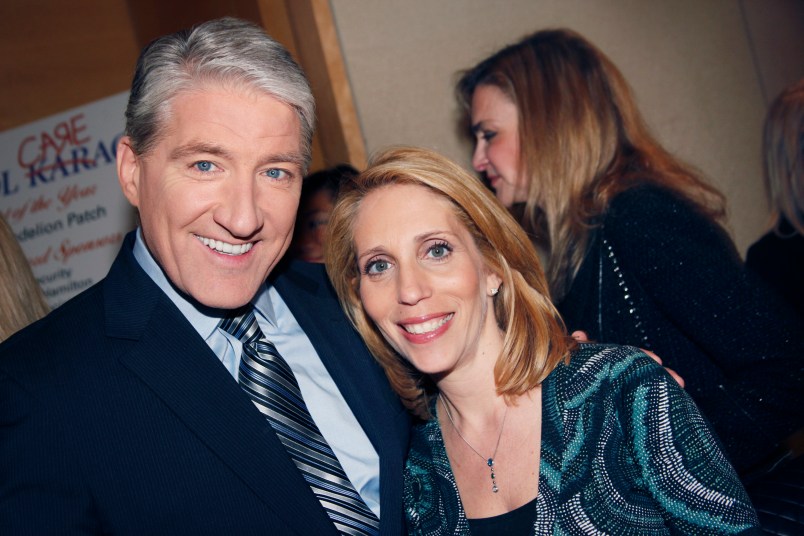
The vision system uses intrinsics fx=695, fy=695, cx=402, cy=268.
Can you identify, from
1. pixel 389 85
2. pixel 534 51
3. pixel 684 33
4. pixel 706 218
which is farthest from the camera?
pixel 684 33

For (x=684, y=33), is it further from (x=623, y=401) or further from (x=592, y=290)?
(x=623, y=401)

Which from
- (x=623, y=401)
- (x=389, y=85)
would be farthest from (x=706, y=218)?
(x=389, y=85)

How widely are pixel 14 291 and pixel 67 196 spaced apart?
1525mm

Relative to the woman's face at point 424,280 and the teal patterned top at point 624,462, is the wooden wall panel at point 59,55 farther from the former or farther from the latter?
the teal patterned top at point 624,462

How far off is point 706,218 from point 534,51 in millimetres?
937

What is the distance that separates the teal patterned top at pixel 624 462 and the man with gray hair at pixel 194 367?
0.42 meters

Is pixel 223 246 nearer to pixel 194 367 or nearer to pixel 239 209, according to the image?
pixel 239 209

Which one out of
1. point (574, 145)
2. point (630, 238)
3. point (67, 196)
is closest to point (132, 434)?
point (630, 238)

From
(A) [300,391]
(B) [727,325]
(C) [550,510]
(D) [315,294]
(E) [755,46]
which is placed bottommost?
(C) [550,510]

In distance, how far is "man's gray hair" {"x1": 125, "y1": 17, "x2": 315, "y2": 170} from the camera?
1.65 meters

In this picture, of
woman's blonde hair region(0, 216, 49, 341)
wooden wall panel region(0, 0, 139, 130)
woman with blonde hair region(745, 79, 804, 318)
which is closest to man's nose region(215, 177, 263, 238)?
woman's blonde hair region(0, 216, 49, 341)

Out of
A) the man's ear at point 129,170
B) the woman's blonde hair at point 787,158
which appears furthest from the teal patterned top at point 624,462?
the woman's blonde hair at point 787,158

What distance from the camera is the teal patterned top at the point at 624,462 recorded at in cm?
156

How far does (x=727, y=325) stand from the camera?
2055mm
